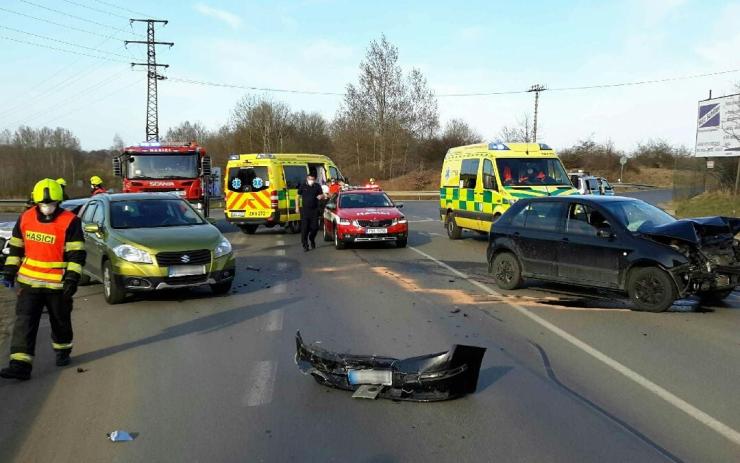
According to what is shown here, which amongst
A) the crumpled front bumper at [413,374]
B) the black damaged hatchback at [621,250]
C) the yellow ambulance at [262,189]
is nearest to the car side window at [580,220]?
the black damaged hatchback at [621,250]

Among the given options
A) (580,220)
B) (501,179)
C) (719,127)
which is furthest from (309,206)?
(719,127)

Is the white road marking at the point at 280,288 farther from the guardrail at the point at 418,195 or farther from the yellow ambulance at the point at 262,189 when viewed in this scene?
the guardrail at the point at 418,195

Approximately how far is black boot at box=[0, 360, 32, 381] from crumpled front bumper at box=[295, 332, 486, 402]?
2619mm

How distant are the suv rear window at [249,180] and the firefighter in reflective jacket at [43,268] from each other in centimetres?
1406

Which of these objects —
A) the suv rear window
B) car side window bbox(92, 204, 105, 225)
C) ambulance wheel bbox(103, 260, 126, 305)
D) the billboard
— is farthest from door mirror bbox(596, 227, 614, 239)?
the billboard

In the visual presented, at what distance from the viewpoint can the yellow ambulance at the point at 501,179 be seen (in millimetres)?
14523

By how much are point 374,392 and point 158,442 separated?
1.59 m

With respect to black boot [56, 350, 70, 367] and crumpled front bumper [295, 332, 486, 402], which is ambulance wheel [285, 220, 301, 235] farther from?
crumpled front bumper [295, 332, 486, 402]

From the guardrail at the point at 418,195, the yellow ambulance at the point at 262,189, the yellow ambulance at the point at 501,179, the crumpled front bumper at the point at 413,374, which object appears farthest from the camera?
the guardrail at the point at 418,195

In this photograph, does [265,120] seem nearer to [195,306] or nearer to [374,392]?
[195,306]

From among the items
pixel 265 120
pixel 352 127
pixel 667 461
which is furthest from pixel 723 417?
pixel 265 120

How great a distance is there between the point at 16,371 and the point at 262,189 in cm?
1461

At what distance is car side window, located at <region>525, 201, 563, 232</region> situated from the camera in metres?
9.16

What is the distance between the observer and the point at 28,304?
18.2 ft
